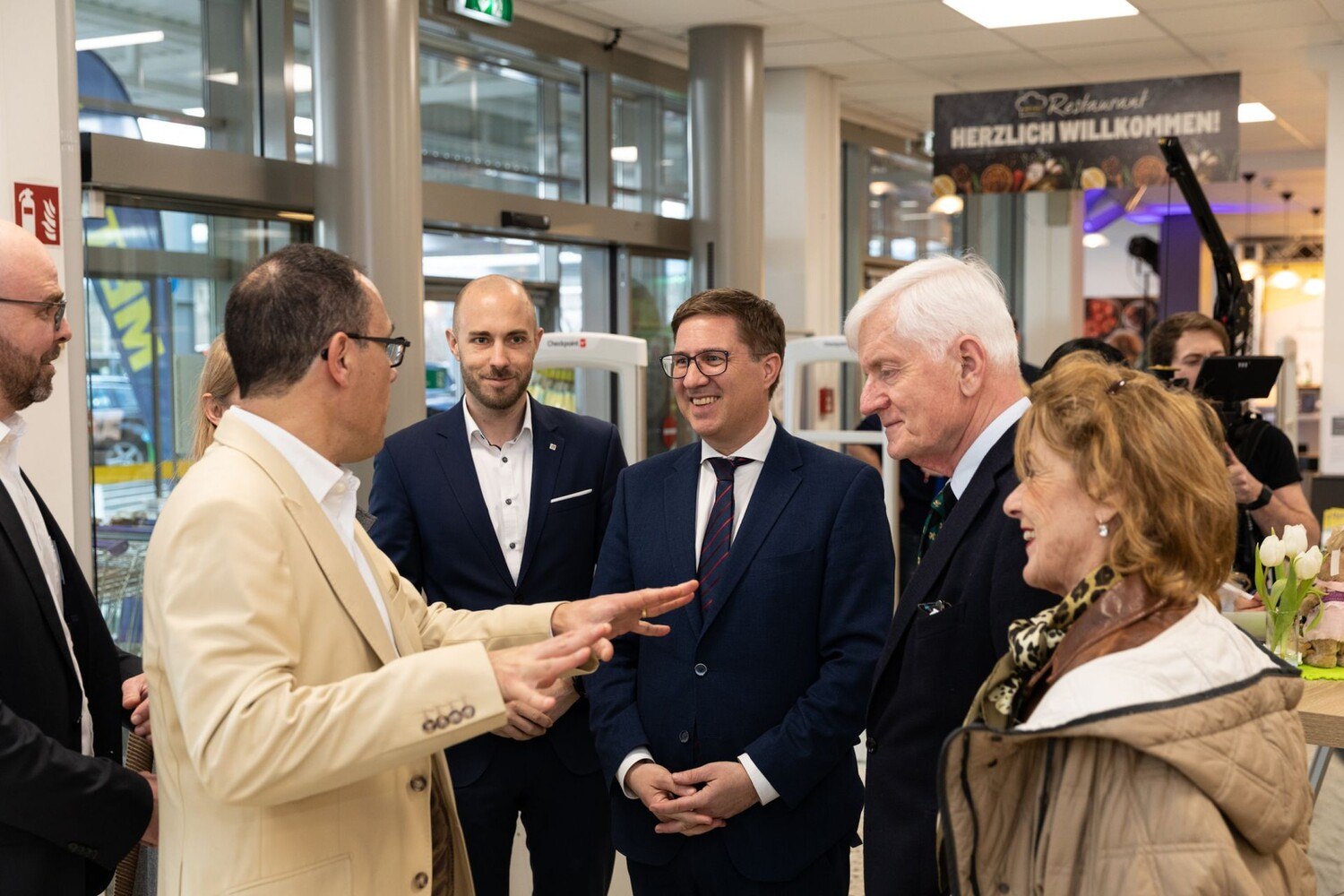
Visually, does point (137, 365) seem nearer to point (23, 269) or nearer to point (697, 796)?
point (23, 269)

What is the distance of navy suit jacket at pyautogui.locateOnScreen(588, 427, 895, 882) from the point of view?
7.53ft

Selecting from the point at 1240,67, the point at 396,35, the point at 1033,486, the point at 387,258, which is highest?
the point at 1240,67

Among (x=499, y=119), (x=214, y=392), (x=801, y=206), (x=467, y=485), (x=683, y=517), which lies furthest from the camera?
(x=801, y=206)

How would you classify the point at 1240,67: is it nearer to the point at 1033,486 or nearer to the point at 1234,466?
the point at 1234,466

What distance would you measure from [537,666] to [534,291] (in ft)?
19.5

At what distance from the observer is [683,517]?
2.47 meters

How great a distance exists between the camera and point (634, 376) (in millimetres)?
5273

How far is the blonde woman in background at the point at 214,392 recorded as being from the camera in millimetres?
2566

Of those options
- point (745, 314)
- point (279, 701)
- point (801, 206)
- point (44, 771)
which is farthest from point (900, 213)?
point (279, 701)

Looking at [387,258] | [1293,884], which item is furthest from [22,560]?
[387,258]

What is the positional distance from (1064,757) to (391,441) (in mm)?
1935

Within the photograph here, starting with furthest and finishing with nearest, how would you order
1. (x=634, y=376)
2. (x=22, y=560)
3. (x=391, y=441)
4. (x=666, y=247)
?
(x=666, y=247), (x=634, y=376), (x=391, y=441), (x=22, y=560)

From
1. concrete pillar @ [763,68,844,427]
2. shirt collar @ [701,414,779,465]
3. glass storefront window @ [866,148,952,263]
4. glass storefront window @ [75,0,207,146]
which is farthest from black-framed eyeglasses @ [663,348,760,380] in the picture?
glass storefront window @ [866,148,952,263]

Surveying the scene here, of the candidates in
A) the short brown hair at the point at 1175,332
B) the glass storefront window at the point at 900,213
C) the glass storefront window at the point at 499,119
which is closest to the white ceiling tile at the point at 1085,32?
the glass storefront window at the point at 499,119
